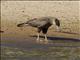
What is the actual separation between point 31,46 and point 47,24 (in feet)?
4.91

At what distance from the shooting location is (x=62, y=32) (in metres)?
16.0

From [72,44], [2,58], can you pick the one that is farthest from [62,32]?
[2,58]

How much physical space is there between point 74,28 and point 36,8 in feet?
9.89

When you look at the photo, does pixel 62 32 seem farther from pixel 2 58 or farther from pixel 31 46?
pixel 2 58

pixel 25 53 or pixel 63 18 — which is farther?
pixel 63 18

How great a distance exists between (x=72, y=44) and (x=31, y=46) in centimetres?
153

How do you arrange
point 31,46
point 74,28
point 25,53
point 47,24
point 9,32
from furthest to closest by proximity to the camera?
point 74,28, point 9,32, point 47,24, point 31,46, point 25,53

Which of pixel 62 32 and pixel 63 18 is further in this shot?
pixel 63 18

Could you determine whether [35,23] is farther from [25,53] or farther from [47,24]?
[25,53]

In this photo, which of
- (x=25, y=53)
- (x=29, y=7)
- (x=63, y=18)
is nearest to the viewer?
(x=25, y=53)

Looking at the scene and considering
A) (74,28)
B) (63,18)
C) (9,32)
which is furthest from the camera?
(63,18)

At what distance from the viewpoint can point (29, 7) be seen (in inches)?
768

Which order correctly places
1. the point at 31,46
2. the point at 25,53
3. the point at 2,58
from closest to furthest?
the point at 2,58 < the point at 25,53 < the point at 31,46

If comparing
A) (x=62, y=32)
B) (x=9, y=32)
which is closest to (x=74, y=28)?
(x=62, y=32)
